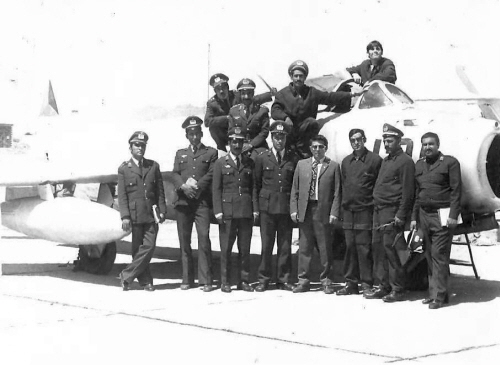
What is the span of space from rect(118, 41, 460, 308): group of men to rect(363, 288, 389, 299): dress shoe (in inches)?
0.5

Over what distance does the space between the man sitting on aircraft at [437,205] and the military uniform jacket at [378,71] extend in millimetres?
2150

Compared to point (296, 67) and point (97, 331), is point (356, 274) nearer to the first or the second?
point (296, 67)

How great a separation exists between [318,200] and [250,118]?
1444 mm

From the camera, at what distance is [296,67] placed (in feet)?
32.4

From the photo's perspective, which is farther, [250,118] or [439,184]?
[250,118]

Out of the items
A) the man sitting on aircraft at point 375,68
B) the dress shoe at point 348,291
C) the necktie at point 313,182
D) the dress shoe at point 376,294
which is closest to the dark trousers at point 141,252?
the necktie at point 313,182

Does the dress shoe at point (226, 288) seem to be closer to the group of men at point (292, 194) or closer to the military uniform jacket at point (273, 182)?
the group of men at point (292, 194)

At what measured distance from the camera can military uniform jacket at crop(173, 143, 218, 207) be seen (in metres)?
9.90

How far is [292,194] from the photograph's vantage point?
9.54 metres

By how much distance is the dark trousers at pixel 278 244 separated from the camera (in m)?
9.68

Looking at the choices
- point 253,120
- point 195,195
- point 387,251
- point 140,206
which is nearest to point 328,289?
point 387,251

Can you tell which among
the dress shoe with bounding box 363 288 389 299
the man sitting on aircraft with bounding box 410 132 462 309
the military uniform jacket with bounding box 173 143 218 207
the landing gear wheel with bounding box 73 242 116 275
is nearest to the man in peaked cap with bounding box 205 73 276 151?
the military uniform jacket with bounding box 173 143 218 207

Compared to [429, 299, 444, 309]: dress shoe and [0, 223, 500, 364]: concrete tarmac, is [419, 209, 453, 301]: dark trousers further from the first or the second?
[0, 223, 500, 364]: concrete tarmac

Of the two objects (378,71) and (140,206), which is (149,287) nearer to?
(140,206)
